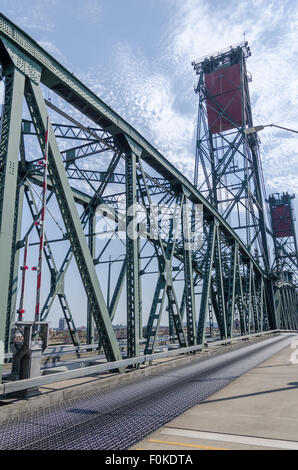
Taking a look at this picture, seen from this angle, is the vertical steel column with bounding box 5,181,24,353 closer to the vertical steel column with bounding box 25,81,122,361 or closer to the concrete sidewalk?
the vertical steel column with bounding box 25,81,122,361

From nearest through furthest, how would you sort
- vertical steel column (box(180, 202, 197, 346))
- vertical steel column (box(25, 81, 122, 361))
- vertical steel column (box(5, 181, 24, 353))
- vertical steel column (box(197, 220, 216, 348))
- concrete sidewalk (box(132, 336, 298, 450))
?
concrete sidewalk (box(132, 336, 298, 450)) → vertical steel column (box(25, 81, 122, 361)) → vertical steel column (box(5, 181, 24, 353)) → vertical steel column (box(180, 202, 197, 346)) → vertical steel column (box(197, 220, 216, 348))

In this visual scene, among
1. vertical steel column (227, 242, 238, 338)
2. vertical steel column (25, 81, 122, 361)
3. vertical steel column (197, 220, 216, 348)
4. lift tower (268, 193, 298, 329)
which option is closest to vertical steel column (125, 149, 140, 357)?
vertical steel column (25, 81, 122, 361)

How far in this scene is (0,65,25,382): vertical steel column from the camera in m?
5.57

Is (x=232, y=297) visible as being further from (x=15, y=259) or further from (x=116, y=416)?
(x=116, y=416)

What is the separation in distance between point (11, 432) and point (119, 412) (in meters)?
1.75

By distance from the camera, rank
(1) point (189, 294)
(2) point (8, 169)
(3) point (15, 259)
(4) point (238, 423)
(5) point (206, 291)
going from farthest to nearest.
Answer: (5) point (206, 291) → (1) point (189, 294) → (3) point (15, 259) → (2) point (8, 169) → (4) point (238, 423)

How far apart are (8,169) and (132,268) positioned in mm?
4655

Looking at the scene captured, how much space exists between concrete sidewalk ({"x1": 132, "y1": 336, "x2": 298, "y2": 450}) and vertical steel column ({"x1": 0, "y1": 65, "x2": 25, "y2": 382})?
3.15 meters

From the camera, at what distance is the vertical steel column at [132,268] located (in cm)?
907

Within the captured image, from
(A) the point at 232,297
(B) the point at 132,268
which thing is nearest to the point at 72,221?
(B) the point at 132,268

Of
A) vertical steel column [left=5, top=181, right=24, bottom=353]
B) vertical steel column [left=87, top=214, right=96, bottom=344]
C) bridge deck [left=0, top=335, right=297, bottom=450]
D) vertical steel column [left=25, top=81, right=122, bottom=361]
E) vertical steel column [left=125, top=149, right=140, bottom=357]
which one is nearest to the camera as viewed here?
bridge deck [left=0, top=335, right=297, bottom=450]

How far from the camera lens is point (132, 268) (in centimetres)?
939

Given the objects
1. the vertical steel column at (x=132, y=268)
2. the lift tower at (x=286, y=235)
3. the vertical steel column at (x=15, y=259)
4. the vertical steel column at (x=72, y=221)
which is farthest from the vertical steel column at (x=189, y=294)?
the lift tower at (x=286, y=235)
